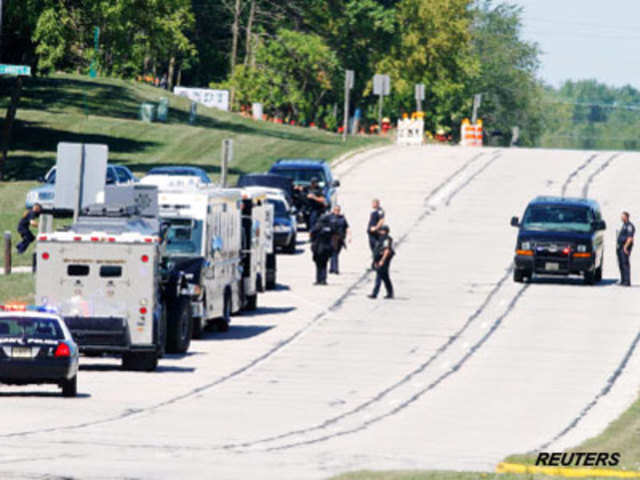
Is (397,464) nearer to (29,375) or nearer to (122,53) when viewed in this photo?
(29,375)

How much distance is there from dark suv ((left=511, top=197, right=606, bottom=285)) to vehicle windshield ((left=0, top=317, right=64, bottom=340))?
60.8 feet

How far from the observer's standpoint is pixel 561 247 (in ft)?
127

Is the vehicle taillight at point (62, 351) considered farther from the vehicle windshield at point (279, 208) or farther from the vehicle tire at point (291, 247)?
the vehicle tire at point (291, 247)

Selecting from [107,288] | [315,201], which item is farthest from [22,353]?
[315,201]

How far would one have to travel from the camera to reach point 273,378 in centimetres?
2548

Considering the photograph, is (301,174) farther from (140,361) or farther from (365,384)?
(365,384)

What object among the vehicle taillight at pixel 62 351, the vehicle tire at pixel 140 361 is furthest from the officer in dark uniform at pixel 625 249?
the vehicle taillight at pixel 62 351

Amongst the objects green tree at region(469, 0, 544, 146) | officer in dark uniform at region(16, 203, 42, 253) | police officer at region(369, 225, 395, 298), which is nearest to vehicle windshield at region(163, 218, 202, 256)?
police officer at region(369, 225, 395, 298)

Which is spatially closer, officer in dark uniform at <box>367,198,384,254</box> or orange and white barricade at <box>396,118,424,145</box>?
officer in dark uniform at <box>367,198,384,254</box>

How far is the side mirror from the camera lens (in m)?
29.5

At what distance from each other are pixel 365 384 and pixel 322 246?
1265cm

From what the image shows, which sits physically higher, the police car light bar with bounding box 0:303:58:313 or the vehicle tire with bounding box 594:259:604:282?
the vehicle tire with bounding box 594:259:604:282

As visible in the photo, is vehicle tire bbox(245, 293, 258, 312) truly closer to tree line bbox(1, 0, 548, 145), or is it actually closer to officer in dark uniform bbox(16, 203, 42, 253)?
officer in dark uniform bbox(16, 203, 42, 253)

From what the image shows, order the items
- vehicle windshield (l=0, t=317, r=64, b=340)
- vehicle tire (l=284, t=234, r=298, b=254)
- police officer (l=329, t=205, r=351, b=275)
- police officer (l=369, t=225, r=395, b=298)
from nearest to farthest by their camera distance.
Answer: vehicle windshield (l=0, t=317, r=64, b=340), police officer (l=369, t=225, r=395, b=298), police officer (l=329, t=205, r=351, b=275), vehicle tire (l=284, t=234, r=298, b=254)
